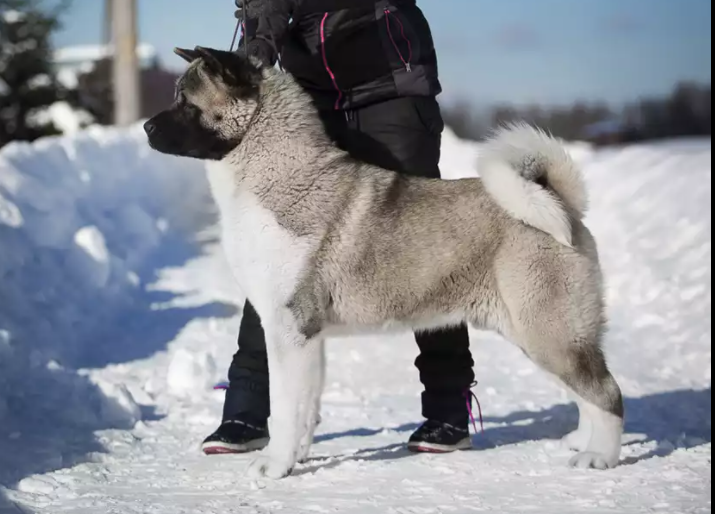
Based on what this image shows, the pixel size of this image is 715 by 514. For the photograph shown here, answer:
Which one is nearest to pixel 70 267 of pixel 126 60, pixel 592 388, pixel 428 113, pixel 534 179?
pixel 428 113

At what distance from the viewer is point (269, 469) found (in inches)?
135

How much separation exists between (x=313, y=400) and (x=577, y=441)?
1.14 m

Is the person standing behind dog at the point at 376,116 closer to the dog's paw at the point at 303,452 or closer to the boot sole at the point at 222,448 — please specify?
the boot sole at the point at 222,448

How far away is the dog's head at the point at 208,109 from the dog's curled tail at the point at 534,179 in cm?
99

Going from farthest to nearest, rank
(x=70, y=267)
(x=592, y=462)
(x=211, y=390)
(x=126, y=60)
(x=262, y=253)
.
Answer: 1. (x=126, y=60)
2. (x=70, y=267)
3. (x=211, y=390)
4. (x=592, y=462)
5. (x=262, y=253)

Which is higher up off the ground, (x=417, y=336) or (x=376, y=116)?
(x=376, y=116)

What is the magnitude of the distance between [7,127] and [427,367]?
46.6 ft

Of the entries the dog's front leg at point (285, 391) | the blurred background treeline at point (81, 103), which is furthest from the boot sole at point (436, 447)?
the blurred background treeline at point (81, 103)

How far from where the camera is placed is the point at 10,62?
51.9 ft

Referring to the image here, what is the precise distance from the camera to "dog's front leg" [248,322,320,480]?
11.2 ft

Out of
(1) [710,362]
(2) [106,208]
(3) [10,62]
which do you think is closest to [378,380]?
(1) [710,362]

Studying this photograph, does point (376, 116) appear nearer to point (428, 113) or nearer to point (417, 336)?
point (428, 113)

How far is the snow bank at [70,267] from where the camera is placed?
4316 millimetres

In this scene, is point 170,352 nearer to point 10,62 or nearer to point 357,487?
point 357,487
